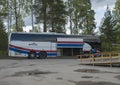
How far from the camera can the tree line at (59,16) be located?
7144 cm

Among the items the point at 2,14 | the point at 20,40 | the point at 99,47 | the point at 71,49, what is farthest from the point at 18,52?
the point at 2,14

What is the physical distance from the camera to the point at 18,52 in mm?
50031

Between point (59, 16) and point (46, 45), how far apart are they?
74.0ft

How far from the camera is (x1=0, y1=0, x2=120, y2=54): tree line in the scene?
71438 millimetres

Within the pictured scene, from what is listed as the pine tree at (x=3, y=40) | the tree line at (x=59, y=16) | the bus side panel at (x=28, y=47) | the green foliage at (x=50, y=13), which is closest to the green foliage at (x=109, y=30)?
the tree line at (x=59, y=16)

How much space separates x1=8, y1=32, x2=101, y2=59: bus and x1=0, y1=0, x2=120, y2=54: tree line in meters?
14.6

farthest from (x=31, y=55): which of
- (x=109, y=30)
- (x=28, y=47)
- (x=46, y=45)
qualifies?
(x=109, y=30)

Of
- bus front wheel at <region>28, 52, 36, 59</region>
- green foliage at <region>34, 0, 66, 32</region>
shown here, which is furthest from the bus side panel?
green foliage at <region>34, 0, 66, 32</region>

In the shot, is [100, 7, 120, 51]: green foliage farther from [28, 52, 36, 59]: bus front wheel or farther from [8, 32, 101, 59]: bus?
[28, 52, 36, 59]: bus front wheel

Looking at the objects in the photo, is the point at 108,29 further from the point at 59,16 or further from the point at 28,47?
the point at 28,47

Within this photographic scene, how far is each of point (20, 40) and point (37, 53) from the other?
9.92ft

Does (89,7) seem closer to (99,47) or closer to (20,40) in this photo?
(99,47)

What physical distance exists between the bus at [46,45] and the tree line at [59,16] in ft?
47.8

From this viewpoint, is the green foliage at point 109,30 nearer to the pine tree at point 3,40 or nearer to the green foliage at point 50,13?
the green foliage at point 50,13
